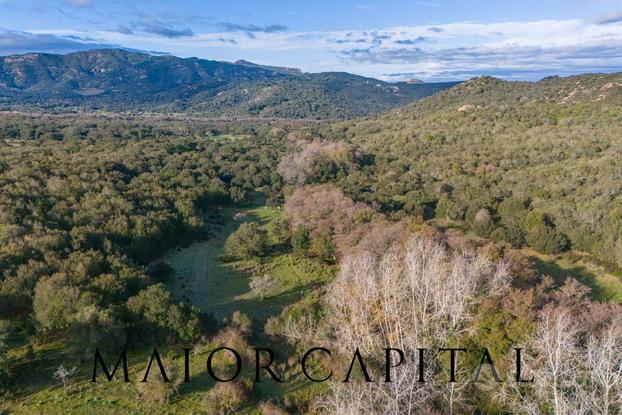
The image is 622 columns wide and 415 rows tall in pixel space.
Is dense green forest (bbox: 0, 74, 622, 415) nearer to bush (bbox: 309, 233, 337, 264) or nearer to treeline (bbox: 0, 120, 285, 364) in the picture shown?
treeline (bbox: 0, 120, 285, 364)

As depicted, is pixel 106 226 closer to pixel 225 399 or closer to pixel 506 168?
pixel 225 399

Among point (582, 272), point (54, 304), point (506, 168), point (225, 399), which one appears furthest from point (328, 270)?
point (506, 168)

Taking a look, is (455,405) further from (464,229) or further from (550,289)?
(464,229)

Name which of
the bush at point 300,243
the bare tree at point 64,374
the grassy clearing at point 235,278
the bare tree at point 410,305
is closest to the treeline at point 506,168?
the bush at point 300,243

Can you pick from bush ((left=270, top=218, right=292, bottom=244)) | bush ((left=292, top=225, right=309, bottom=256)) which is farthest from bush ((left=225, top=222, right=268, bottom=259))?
bush ((left=292, top=225, right=309, bottom=256))

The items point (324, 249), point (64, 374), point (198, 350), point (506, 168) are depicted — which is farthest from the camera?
point (506, 168)

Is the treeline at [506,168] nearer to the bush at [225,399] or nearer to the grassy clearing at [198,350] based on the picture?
the grassy clearing at [198,350]

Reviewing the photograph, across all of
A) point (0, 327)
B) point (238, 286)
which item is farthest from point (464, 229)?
point (0, 327)

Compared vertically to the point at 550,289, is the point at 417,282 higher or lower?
higher
